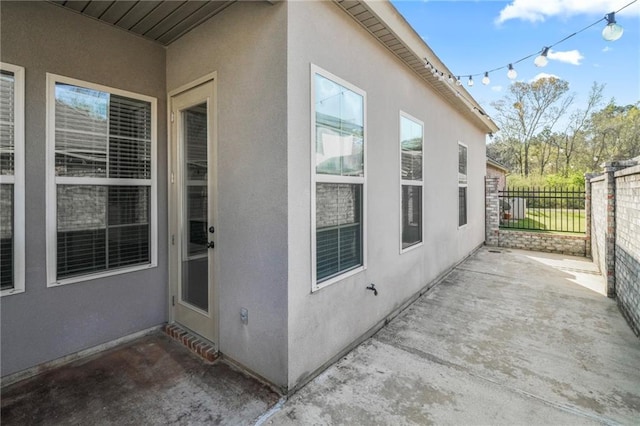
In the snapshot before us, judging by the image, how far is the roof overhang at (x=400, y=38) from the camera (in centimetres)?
279

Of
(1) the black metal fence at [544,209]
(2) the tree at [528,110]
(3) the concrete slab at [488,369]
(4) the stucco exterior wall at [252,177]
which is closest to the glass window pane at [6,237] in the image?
(4) the stucco exterior wall at [252,177]

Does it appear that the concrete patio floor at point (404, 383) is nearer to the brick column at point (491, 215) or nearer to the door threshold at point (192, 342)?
the door threshold at point (192, 342)

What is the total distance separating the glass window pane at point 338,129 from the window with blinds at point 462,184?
4.31 meters

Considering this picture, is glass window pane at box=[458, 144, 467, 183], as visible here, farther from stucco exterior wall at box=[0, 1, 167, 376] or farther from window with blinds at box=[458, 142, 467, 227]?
Answer: stucco exterior wall at box=[0, 1, 167, 376]

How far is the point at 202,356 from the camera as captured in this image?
2.78 m

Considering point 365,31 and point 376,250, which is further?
point 376,250

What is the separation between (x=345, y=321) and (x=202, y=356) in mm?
1394

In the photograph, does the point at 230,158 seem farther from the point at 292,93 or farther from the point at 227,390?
the point at 227,390

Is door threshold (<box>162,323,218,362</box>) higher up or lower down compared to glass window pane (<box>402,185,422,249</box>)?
lower down

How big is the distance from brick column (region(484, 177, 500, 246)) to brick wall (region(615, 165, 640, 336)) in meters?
4.18

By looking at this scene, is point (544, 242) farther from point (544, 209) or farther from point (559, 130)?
point (559, 130)

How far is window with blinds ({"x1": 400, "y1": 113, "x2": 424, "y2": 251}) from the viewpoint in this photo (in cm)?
405

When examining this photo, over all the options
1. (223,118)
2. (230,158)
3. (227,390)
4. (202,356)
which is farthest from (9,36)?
(227,390)

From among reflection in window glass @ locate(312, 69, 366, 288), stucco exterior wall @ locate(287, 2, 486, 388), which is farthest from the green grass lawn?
reflection in window glass @ locate(312, 69, 366, 288)
